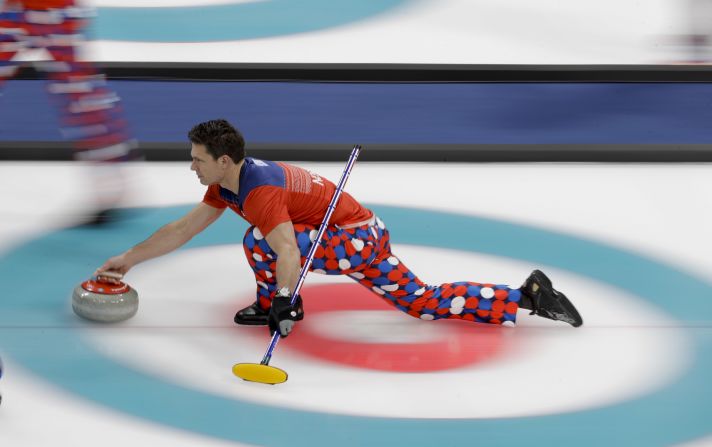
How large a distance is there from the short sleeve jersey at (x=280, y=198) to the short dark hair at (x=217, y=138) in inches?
4.5

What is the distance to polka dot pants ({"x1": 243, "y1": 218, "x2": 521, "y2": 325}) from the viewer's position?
466 centimetres

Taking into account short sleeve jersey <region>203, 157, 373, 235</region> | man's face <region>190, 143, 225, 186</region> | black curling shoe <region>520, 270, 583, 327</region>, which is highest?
man's face <region>190, 143, 225, 186</region>

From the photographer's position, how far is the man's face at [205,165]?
4434mm

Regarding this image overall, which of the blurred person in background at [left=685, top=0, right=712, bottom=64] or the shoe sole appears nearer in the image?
the shoe sole

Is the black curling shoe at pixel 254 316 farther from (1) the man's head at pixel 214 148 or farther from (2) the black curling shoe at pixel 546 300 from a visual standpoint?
(2) the black curling shoe at pixel 546 300

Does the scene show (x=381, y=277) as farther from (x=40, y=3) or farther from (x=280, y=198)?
(x=40, y=3)

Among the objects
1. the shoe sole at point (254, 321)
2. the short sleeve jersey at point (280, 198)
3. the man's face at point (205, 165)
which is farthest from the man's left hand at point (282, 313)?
A: the shoe sole at point (254, 321)

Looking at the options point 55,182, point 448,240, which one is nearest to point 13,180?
point 55,182

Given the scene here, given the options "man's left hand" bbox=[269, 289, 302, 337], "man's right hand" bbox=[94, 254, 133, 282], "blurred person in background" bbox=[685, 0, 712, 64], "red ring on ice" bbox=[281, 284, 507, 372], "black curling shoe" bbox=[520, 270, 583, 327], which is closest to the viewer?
"man's left hand" bbox=[269, 289, 302, 337]

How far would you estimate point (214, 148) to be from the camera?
442cm

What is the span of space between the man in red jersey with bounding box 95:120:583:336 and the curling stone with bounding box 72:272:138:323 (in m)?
0.06

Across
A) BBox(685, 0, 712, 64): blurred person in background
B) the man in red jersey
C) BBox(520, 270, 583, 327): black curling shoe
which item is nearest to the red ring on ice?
the man in red jersey

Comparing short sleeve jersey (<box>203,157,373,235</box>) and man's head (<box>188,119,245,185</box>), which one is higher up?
man's head (<box>188,119,245,185</box>)

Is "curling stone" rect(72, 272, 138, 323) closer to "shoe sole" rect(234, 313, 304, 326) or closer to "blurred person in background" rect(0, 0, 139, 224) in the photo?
"shoe sole" rect(234, 313, 304, 326)
